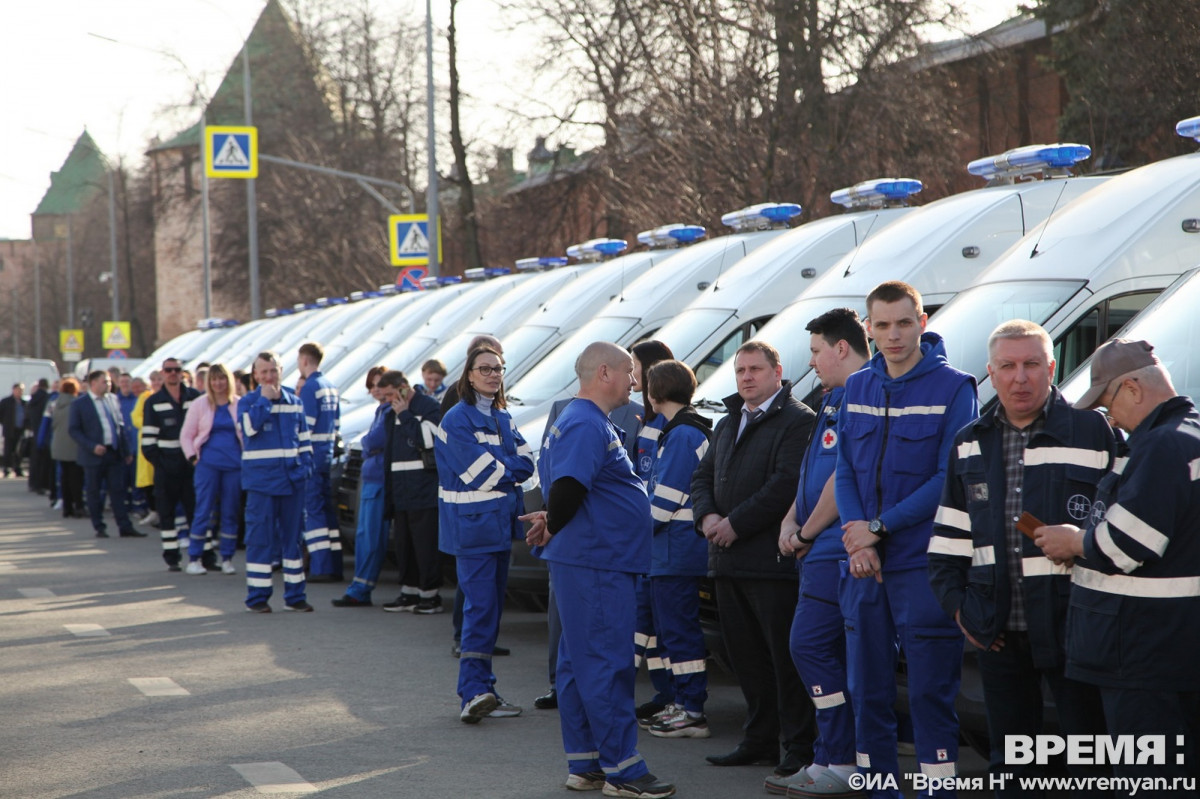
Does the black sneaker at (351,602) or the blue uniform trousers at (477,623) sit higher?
the blue uniform trousers at (477,623)

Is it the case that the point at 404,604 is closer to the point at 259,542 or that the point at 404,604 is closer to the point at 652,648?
the point at 259,542

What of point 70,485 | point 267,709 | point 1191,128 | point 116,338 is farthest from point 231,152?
point 1191,128

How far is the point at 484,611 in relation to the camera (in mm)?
7762

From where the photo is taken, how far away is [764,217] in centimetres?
1266

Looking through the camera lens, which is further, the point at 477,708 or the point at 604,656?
the point at 477,708

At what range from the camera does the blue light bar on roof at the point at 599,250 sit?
51.9ft

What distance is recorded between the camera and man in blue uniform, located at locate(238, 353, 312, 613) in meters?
11.5

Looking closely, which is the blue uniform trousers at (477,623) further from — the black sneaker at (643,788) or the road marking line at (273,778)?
the black sneaker at (643,788)

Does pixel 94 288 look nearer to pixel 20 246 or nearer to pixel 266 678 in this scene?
pixel 20 246

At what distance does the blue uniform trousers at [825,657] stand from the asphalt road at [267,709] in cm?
40

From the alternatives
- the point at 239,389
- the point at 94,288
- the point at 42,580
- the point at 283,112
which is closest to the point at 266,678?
the point at 42,580

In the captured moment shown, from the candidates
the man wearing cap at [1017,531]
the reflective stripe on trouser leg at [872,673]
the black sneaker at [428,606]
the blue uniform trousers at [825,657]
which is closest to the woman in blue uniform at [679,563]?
the blue uniform trousers at [825,657]

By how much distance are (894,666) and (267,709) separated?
3653mm

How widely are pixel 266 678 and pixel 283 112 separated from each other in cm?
3935
